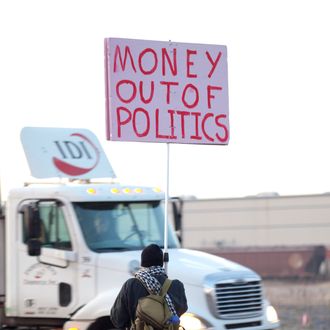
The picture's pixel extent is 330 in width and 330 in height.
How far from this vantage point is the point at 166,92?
9656 mm

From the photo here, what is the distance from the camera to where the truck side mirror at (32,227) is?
39.4ft

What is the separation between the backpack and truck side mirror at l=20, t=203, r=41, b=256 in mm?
3851

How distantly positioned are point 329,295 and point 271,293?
191 cm

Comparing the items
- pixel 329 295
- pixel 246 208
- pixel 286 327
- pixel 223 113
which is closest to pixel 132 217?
pixel 223 113

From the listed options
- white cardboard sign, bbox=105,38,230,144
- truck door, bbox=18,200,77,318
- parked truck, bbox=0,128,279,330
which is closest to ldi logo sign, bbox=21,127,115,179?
parked truck, bbox=0,128,279,330

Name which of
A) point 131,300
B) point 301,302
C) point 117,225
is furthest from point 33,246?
point 301,302

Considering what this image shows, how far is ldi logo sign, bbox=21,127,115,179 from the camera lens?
1313 centimetres

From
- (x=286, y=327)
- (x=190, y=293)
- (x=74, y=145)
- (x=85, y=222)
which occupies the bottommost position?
(x=286, y=327)

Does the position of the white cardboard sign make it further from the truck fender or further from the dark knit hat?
the truck fender

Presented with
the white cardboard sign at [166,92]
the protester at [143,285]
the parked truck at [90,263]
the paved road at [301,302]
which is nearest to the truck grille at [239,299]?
the parked truck at [90,263]

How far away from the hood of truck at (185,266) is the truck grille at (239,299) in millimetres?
106

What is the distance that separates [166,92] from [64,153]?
12.9ft

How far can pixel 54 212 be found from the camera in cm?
1243

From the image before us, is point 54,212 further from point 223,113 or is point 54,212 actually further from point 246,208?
point 246,208
